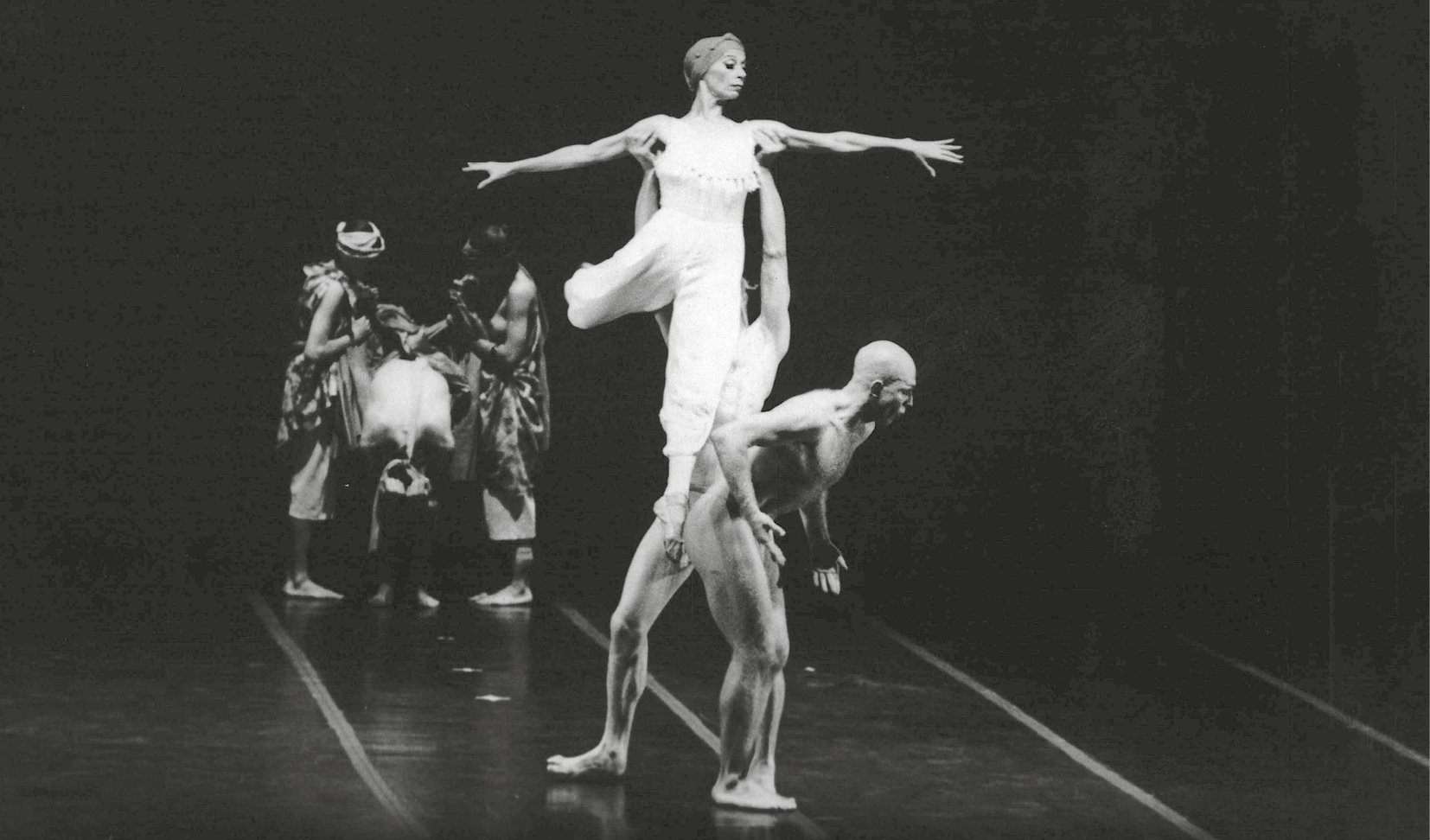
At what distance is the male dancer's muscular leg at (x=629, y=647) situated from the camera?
18.5 feet

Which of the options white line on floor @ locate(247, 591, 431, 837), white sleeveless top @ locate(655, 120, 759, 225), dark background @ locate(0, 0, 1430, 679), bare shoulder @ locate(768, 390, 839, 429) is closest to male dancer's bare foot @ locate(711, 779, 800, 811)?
white line on floor @ locate(247, 591, 431, 837)

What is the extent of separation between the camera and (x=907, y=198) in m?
9.75

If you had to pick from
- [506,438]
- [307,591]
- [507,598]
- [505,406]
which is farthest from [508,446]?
[307,591]

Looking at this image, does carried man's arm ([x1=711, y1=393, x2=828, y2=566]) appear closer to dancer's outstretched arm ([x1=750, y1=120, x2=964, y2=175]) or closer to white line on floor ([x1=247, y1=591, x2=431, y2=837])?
dancer's outstretched arm ([x1=750, y1=120, x2=964, y2=175])

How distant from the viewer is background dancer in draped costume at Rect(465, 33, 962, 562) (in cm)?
567

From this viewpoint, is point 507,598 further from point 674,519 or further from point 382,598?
point 674,519

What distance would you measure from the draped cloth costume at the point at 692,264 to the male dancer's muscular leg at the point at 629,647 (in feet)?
0.92

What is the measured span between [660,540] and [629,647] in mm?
286

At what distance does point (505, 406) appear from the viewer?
27.8ft

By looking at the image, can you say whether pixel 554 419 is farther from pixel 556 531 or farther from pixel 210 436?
pixel 210 436

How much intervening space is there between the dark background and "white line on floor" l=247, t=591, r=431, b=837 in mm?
1091

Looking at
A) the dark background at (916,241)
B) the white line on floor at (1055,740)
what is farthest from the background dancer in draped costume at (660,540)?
the dark background at (916,241)

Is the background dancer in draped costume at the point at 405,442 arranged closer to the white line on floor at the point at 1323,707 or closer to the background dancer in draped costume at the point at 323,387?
the background dancer in draped costume at the point at 323,387

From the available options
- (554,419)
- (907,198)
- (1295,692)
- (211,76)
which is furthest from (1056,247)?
(211,76)
